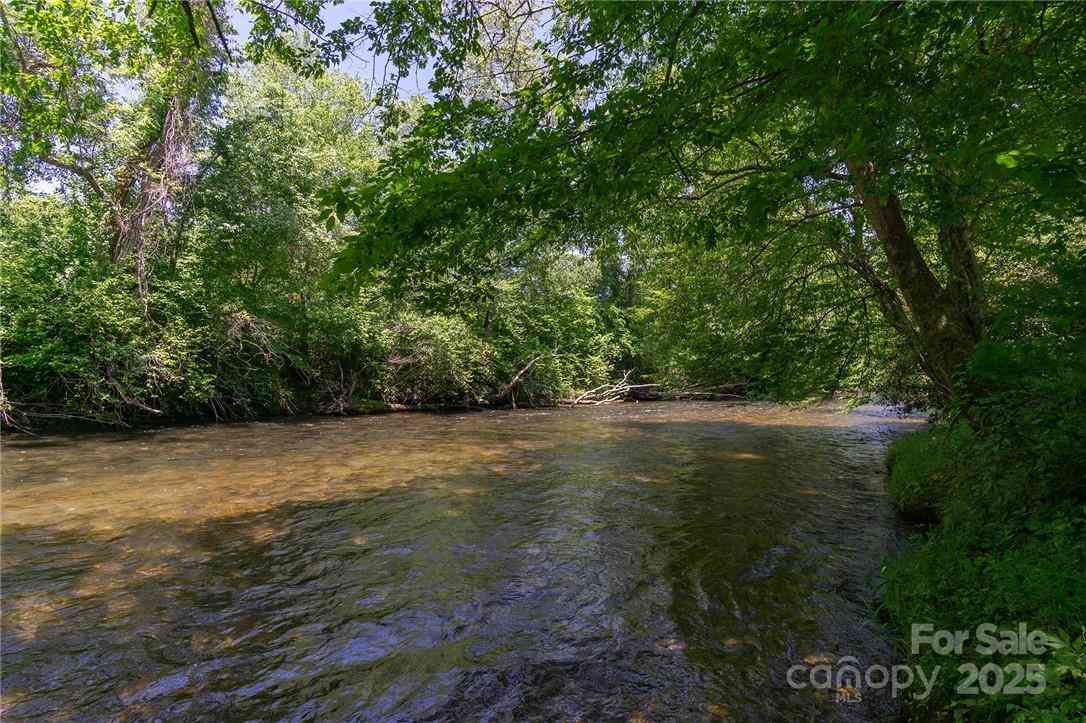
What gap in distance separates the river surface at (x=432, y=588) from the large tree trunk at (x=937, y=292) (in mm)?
2386

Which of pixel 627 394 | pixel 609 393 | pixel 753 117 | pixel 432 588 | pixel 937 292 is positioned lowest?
pixel 432 588

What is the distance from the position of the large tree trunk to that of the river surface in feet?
7.83

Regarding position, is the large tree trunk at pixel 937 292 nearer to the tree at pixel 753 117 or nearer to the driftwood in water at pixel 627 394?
the tree at pixel 753 117

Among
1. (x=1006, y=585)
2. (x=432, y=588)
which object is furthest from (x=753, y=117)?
(x=432, y=588)

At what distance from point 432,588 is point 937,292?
21.6 feet

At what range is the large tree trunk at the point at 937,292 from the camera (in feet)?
21.2

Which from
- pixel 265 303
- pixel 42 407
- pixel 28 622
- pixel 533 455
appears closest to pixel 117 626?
pixel 28 622

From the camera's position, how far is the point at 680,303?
36.9 feet

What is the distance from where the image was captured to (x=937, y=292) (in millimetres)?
6574

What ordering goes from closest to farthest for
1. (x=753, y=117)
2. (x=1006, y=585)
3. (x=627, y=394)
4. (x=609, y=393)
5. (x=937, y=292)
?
(x=1006, y=585)
(x=753, y=117)
(x=937, y=292)
(x=609, y=393)
(x=627, y=394)

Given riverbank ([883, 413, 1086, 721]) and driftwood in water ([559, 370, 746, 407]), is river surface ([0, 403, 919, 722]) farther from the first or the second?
driftwood in water ([559, 370, 746, 407])

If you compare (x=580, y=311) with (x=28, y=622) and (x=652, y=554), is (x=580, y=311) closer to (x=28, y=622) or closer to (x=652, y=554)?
(x=652, y=554)

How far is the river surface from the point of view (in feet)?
12.5

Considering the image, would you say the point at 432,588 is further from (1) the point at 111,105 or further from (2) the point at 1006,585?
(1) the point at 111,105
